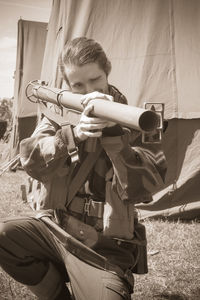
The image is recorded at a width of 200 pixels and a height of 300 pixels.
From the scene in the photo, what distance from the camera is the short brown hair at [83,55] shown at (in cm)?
232

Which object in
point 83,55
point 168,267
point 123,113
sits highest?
point 83,55

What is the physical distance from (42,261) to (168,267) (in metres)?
1.53

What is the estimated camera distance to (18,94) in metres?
10.7

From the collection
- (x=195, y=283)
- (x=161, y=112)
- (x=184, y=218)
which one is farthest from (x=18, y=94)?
(x=161, y=112)

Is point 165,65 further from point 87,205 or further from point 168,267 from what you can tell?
point 87,205

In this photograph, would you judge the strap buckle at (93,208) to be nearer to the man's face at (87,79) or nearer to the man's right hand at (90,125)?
the man's right hand at (90,125)

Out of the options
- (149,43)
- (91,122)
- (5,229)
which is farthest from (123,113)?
(149,43)

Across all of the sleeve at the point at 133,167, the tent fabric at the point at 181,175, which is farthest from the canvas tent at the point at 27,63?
the sleeve at the point at 133,167

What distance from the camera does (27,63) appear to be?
10703 millimetres

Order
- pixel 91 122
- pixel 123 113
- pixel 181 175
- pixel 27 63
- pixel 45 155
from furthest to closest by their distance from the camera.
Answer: pixel 27 63 → pixel 181 175 → pixel 45 155 → pixel 91 122 → pixel 123 113

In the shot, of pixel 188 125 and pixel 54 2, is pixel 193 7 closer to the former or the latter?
pixel 188 125

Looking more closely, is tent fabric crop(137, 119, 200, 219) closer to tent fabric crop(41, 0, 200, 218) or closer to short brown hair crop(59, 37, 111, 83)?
tent fabric crop(41, 0, 200, 218)

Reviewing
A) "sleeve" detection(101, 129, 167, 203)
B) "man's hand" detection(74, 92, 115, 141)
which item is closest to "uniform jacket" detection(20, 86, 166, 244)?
"sleeve" detection(101, 129, 167, 203)

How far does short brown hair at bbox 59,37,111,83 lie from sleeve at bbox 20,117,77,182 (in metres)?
0.43
